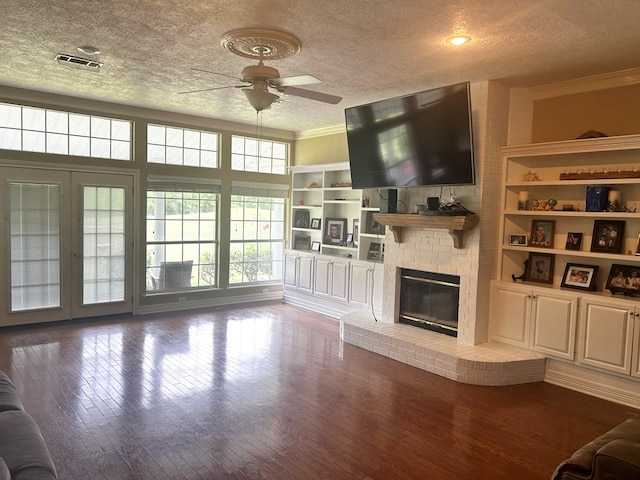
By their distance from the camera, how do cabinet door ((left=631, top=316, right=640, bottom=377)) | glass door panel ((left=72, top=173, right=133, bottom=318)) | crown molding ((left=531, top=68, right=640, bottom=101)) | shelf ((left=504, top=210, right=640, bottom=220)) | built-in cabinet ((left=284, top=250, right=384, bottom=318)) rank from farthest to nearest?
built-in cabinet ((left=284, top=250, right=384, bottom=318))
glass door panel ((left=72, top=173, right=133, bottom=318))
crown molding ((left=531, top=68, right=640, bottom=101))
shelf ((left=504, top=210, right=640, bottom=220))
cabinet door ((left=631, top=316, right=640, bottom=377))

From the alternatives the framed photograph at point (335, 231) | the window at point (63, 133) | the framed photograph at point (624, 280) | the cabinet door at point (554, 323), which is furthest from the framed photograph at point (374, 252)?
the window at point (63, 133)

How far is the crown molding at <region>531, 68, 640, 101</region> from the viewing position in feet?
13.6

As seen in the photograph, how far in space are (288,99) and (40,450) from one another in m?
4.54

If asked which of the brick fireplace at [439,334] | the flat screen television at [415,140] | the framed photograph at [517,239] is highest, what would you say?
the flat screen television at [415,140]

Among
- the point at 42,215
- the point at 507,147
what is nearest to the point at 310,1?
the point at 507,147

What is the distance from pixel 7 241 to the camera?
568cm

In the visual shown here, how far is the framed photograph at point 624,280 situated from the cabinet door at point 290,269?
4.56m

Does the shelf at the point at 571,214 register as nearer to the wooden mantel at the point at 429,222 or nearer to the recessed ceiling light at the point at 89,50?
the wooden mantel at the point at 429,222

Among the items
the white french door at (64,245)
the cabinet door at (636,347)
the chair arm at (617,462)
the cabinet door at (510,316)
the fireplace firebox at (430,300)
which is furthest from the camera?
the white french door at (64,245)

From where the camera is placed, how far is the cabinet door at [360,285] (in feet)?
21.1

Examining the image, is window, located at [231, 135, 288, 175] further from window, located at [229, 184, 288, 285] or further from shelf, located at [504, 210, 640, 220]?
shelf, located at [504, 210, 640, 220]

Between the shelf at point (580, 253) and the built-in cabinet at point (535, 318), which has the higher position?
the shelf at point (580, 253)

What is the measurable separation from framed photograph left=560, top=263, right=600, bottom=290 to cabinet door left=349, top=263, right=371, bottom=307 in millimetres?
2537

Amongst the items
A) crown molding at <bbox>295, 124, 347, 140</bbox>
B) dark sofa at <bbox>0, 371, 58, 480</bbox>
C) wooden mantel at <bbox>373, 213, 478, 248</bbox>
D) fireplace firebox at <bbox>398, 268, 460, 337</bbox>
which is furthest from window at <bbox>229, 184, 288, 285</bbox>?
dark sofa at <bbox>0, 371, 58, 480</bbox>
